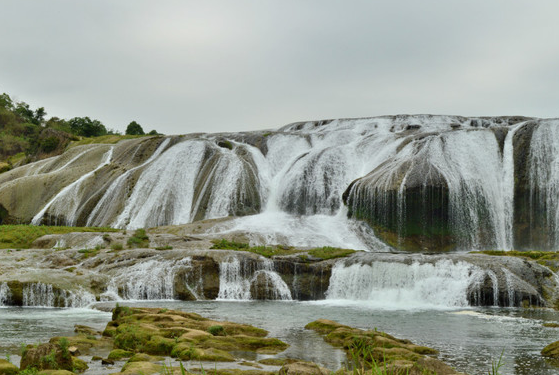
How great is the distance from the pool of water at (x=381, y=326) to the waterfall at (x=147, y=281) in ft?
4.39

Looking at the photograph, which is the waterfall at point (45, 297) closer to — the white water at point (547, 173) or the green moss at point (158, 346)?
the green moss at point (158, 346)

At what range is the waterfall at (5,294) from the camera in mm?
23000

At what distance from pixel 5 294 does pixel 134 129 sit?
67.4 meters

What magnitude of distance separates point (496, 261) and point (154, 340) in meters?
16.8

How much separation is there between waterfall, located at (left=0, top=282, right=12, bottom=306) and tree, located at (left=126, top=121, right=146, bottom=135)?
66906 mm

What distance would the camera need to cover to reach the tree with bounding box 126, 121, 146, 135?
87.6 meters

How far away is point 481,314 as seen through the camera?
19922 mm

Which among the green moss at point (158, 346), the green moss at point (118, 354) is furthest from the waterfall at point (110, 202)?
the green moss at point (118, 354)

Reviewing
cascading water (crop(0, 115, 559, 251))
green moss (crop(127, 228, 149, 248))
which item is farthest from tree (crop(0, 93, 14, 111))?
green moss (crop(127, 228, 149, 248))

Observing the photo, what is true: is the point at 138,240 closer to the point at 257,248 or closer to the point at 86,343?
the point at 257,248

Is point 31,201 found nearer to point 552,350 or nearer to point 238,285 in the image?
point 238,285

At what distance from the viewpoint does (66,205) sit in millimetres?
46750

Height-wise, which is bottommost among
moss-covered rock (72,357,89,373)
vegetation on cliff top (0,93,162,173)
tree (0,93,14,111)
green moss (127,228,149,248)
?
moss-covered rock (72,357,89,373)

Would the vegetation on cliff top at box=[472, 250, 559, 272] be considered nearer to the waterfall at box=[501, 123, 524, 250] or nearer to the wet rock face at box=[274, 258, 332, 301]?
the wet rock face at box=[274, 258, 332, 301]
